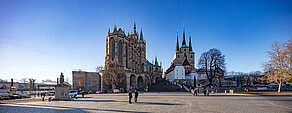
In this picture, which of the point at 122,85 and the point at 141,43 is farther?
the point at 141,43

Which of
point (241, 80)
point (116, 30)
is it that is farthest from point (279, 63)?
point (116, 30)

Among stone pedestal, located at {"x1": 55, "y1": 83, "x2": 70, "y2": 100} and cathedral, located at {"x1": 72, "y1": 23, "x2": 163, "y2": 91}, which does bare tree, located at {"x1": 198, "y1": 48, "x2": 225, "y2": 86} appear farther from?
stone pedestal, located at {"x1": 55, "y1": 83, "x2": 70, "y2": 100}

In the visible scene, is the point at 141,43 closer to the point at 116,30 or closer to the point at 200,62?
the point at 116,30

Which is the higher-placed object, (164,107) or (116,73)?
(116,73)

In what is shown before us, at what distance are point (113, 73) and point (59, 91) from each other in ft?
81.8

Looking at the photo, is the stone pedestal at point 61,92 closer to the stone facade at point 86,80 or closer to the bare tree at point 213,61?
the stone facade at point 86,80

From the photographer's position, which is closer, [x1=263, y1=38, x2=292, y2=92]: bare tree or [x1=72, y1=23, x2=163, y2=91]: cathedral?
[x1=263, y1=38, x2=292, y2=92]: bare tree

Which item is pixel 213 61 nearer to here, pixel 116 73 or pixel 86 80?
pixel 116 73

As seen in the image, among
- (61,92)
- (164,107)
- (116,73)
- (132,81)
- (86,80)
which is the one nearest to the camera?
(164,107)

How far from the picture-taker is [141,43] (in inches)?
3482

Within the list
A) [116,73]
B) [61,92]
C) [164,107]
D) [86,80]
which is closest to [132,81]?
[116,73]

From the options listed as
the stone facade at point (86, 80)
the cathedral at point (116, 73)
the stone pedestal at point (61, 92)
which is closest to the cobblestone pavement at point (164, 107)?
the stone pedestal at point (61, 92)

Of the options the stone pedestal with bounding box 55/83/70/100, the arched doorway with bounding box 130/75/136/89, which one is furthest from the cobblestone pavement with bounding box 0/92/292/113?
the arched doorway with bounding box 130/75/136/89

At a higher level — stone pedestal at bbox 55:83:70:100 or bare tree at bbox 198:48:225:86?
bare tree at bbox 198:48:225:86
